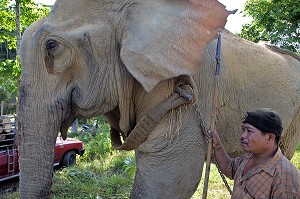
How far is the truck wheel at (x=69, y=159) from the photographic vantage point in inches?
349

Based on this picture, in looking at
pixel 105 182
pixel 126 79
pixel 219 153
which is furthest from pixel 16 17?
pixel 219 153

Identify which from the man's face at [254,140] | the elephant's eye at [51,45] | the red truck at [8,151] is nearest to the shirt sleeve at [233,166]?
the man's face at [254,140]

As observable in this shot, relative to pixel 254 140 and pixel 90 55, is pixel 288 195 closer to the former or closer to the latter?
pixel 254 140

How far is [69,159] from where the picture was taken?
8.99 m

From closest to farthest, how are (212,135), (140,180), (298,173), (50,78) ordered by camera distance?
(298,173), (50,78), (212,135), (140,180)

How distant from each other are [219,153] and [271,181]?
0.53m

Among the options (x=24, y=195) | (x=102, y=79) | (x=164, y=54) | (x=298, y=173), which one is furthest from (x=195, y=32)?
(x=24, y=195)

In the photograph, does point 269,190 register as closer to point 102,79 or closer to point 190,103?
point 190,103

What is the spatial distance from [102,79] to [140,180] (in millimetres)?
775

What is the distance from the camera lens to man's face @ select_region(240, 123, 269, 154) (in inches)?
79.0

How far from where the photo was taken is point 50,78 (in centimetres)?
222

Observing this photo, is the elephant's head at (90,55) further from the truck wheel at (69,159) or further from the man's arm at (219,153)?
the truck wheel at (69,159)

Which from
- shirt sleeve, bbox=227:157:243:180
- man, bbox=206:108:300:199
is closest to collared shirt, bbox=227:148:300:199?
man, bbox=206:108:300:199

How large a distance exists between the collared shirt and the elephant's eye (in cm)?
133
